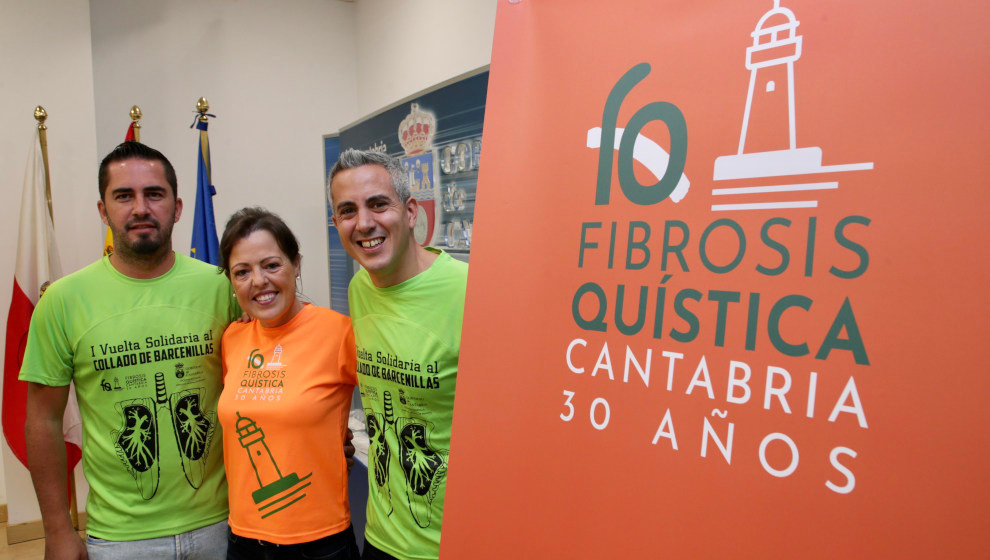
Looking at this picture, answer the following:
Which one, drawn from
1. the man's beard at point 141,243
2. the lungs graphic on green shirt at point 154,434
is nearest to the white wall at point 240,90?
the man's beard at point 141,243

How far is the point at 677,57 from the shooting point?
0.76 metres

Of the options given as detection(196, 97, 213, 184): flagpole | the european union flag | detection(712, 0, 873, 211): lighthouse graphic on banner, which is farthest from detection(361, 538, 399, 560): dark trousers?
detection(196, 97, 213, 184): flagpole

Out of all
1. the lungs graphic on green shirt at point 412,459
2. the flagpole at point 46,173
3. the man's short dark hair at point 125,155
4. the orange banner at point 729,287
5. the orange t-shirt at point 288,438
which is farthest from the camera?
the flagpole at point 46,173

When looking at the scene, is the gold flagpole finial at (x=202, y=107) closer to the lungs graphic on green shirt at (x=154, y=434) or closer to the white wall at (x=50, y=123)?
the white wall at (x=50, y=123)

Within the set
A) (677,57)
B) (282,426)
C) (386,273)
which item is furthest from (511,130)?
(282,426)

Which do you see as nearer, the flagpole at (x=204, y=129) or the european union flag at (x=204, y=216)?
the flagpole at (x=204, y=129)

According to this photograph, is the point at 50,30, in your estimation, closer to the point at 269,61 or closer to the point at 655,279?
the point at 269,61

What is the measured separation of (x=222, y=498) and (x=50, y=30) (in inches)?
123

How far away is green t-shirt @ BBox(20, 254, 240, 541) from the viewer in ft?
5.06

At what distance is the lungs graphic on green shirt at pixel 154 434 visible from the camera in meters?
1.54

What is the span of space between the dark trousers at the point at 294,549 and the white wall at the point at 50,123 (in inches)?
110

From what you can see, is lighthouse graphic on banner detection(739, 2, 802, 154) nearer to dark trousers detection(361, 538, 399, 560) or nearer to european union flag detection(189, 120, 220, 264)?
dark trousers detection(361, 538, 399, 560)

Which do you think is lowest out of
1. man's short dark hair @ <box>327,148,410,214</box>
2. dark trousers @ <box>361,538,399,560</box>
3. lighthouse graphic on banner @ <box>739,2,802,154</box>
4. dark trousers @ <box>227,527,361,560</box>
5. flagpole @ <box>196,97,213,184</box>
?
dark trousers @ <box>227,527,361,560</box>

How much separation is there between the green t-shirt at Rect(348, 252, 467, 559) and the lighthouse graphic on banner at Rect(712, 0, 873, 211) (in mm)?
769
